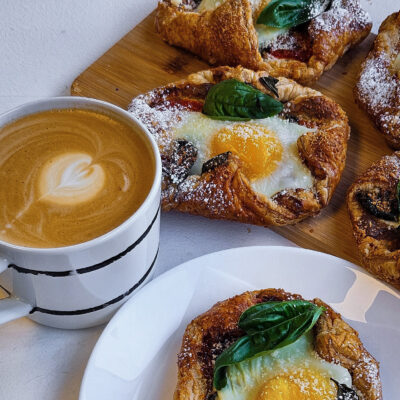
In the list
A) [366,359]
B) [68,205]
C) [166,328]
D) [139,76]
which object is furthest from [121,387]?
[139,76]

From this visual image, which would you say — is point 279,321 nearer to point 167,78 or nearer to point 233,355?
point 233,355

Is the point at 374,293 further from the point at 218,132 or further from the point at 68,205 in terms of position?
the point at 68,205

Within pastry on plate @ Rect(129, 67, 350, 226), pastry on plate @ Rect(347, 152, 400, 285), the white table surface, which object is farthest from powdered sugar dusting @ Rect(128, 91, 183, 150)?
pastry on plate @ Rect(347, 152, 400, 285)

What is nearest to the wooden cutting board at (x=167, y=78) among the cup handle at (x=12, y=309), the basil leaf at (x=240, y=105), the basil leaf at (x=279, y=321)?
the basil leaf at (x=240, y=105)

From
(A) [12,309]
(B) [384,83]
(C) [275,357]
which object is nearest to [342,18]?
(B) [384,83]

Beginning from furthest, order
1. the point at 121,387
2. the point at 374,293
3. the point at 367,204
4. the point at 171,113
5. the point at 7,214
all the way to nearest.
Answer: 1. the point at 171,113
2. the point at 367,204
3. the point at 374,293
4. the point at 121,387
5. the point at 7,214

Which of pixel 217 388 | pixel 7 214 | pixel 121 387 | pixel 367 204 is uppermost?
pixel 7 214
